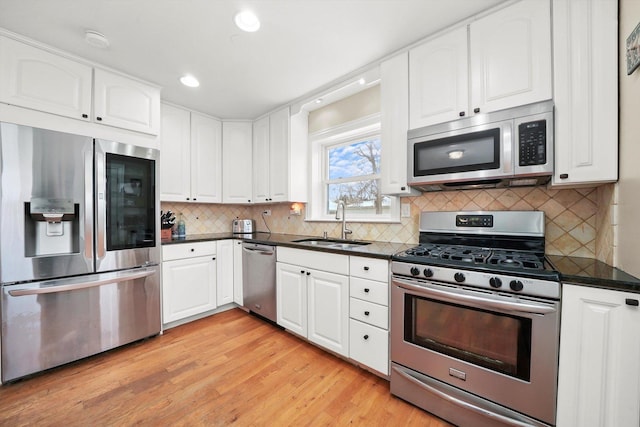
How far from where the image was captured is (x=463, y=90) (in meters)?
1.62

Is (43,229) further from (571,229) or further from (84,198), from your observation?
(571,229)

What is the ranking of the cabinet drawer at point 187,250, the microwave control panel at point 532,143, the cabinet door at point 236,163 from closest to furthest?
the microwave control panel at point 532,143
the cabinet drawer at point 187,250
the cabinet door at point 236,163

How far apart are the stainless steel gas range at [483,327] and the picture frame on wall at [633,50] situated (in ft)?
2.73

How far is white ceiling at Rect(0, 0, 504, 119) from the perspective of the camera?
151cm

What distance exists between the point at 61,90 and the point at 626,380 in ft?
12.2

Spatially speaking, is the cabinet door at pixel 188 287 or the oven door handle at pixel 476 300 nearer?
the oven door handle at pixel 476 300

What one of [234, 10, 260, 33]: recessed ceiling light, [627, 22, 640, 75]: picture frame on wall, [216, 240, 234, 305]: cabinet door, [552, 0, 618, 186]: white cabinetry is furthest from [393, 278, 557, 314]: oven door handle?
[216, 240, 234, 305]: cabinet door

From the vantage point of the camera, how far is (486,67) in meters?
1.53

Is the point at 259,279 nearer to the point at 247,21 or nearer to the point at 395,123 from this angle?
the point at 395,123

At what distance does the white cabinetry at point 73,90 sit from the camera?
1.70m

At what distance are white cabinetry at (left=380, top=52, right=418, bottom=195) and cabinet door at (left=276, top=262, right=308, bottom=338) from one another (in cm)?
108

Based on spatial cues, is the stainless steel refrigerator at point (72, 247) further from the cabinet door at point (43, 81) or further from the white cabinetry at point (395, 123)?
the white cabinetry at point (395, 123)

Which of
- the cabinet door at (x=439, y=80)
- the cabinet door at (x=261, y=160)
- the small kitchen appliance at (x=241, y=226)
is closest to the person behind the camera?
the cabinet door at (x=439, y=80)

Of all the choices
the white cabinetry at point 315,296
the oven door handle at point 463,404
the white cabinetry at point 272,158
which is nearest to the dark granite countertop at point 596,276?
the oven door handle at point 463,404
